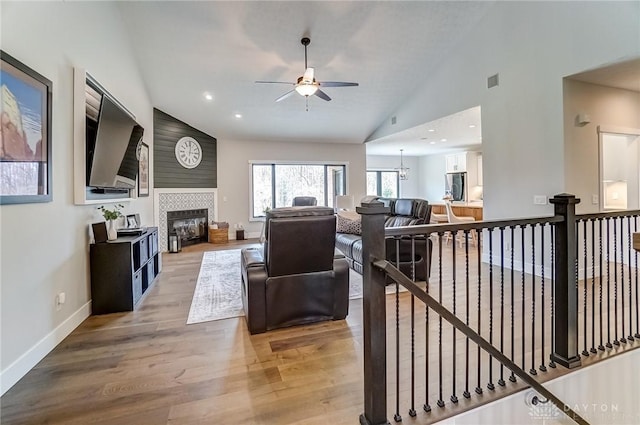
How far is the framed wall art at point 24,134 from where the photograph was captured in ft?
6.20

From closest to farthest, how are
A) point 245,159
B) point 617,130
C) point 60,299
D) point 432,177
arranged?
point 60,299 → point 617,130 → point 245,159 → point 432,177

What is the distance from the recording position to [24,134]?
207cm

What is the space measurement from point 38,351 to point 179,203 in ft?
16.7

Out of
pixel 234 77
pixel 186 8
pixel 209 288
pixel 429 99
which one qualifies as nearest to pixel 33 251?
pixel 209 288

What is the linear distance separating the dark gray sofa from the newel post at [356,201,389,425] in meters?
2.09

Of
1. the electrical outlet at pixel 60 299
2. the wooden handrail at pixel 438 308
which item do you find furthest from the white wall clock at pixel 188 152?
the wooden handrail at pixel 438 308

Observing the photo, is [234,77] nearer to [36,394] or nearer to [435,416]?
[36,394]

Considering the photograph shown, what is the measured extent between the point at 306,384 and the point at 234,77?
16.7 ft

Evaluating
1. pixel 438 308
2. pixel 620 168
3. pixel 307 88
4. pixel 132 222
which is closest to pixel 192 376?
pixel 438 308

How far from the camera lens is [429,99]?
6090mm

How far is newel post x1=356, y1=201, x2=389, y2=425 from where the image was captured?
60.9 inches

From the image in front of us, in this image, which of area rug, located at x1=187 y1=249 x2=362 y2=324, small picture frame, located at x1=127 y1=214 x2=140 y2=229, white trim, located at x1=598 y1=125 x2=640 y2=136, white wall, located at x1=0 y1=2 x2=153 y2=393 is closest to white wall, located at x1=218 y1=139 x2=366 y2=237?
area rug, located at x1=187 y1=249 x2=362 y2=324

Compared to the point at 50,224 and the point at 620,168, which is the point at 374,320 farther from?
the point at 620,168

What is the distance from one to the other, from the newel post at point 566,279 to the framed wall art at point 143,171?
5432 mm
